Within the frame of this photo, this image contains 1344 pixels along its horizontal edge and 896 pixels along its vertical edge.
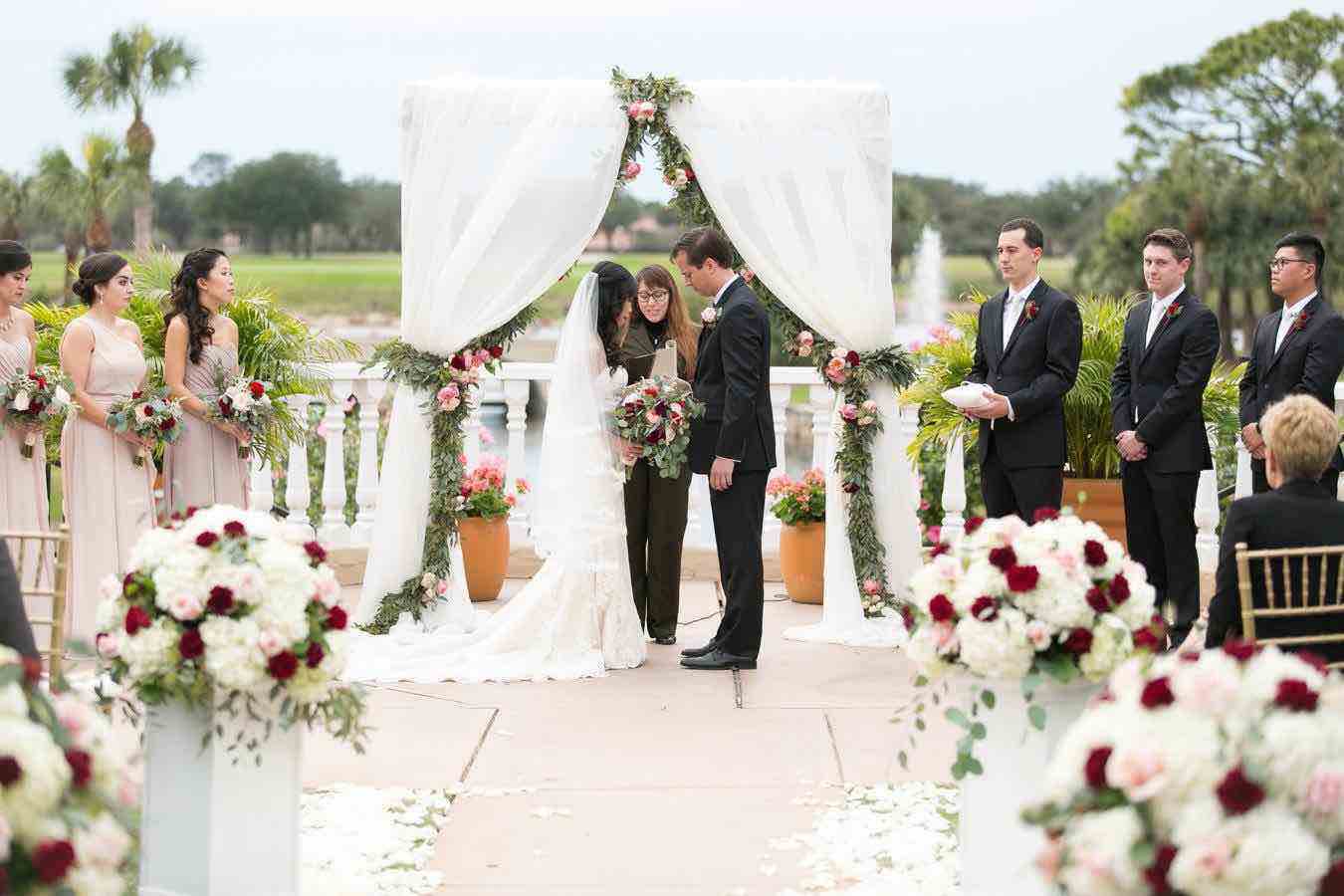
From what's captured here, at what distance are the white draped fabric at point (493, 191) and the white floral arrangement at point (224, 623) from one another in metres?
3.24

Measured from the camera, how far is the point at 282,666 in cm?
334

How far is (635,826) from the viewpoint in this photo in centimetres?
434

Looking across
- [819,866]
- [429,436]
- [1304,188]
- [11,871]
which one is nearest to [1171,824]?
[11,871]

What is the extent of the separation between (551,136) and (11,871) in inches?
195

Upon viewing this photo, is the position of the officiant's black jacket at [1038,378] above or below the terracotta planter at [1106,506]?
above

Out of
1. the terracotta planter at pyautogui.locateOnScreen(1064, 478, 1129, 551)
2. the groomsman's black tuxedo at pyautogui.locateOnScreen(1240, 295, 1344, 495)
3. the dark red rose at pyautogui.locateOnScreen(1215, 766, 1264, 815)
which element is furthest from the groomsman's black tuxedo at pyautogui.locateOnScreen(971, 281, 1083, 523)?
the dark red rose at pyautogui.locateOnScreen(1215, 766, 1264, 815)

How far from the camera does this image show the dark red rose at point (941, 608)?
3.42m

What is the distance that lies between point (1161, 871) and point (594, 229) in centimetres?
487

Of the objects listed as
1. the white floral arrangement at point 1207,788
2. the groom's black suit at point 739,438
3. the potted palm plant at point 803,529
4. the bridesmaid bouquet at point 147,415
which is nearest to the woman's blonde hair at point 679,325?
the groom's black suit at point 739,438

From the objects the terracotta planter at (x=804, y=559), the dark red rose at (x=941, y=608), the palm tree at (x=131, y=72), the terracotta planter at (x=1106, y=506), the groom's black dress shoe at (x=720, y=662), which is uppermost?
the palm tree at (x=131, y=72)

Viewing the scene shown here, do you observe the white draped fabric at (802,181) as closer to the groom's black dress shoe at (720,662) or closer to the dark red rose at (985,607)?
the groom's black dress shoe at (720,662)

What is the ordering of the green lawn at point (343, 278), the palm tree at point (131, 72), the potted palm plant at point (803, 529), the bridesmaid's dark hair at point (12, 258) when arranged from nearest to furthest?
1. the bridesmaid's dark hair at point (12, 258)
2. the potted palm plant at point (803, 529)
3. the palm tree at point (131, 72)
4. the green lawn at point (343, 278)

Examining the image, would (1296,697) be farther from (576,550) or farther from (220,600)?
(576,550)

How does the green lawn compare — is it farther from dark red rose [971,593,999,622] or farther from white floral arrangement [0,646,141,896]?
white floral arrangement [0,646,141,896]
